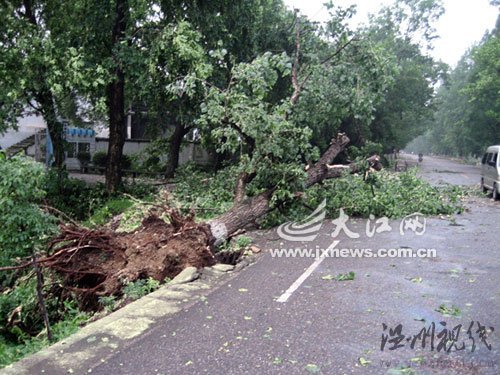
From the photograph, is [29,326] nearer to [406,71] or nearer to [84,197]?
[84,197]

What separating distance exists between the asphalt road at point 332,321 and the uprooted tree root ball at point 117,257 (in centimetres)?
94

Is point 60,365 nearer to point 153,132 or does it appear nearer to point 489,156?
point 489,156

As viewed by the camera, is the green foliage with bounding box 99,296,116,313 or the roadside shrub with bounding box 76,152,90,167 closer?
the green foliage with bounding box 99,296,116,313

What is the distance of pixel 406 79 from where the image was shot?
42875 millimetres

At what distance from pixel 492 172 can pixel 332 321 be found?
1545 cm

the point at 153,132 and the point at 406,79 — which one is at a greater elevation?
the point at 406,79

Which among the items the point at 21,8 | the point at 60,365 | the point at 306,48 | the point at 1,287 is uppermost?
the point at 21,8

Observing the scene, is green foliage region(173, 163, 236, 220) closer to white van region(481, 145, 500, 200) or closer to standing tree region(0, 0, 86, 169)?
standing tree region(0, 0, 86, 169)

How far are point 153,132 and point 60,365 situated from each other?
23.6 metres

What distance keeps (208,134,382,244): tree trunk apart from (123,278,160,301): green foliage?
7.28 feet

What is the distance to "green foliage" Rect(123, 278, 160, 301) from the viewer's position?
21.8ft

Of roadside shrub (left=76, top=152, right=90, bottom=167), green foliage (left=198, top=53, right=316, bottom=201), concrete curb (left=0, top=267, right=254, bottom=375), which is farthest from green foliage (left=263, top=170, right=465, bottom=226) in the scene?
roadside shrub (left=76, top=152, right=90, bottom=167)

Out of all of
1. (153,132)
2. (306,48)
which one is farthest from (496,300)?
(153,132)

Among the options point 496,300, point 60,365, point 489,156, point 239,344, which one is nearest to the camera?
point 60,365
